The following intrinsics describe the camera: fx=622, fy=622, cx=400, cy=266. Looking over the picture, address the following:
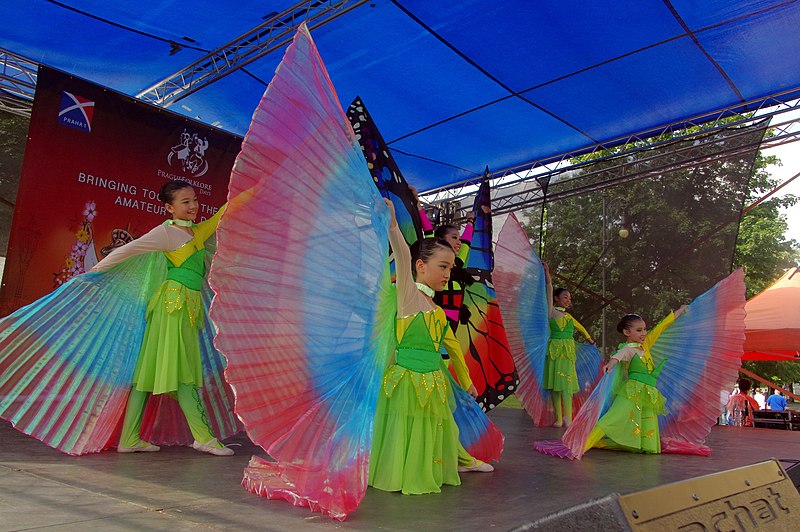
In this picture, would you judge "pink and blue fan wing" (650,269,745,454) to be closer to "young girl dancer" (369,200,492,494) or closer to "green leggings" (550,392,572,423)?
"green leggings" (550,392,572,423)

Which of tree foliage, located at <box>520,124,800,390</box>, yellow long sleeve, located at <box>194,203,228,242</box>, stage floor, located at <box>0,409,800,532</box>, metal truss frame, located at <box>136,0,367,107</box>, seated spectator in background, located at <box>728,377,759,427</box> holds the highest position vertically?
metal truss frame, located at <box>136,0,367,107</box>

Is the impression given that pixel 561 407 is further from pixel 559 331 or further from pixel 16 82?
pixel 16 82

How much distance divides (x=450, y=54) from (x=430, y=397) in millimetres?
3785

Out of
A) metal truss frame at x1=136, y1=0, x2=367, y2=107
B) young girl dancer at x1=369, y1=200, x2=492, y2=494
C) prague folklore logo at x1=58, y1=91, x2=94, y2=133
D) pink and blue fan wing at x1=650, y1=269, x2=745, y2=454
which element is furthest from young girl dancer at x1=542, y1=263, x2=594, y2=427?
prague folklore logo at x1=58, y1=91, x2=94, y2=133

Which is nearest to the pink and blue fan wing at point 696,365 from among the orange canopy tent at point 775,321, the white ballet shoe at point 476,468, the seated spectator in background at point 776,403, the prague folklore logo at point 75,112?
the white ballet shoe at point 476,468

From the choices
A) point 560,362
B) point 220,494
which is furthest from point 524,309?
point 220,494

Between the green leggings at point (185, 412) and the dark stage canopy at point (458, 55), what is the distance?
3077 mm

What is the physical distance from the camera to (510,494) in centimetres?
268

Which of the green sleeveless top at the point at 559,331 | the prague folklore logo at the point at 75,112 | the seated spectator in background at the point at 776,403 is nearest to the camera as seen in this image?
the prague folklore logo at the point at 75,112

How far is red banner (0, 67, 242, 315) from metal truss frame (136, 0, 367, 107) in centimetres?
32

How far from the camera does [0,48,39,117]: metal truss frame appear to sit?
5.78 meters

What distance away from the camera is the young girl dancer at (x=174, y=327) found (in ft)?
10.9

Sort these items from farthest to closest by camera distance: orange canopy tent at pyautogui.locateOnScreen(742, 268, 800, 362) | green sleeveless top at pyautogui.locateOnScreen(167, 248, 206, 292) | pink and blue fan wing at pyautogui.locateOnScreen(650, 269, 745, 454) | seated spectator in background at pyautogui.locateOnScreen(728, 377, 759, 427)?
seated spectator in background at pyautogui.locateOnScreen(728, 377, 759, 427), orange canopy tent at pyautogui.locateOnScreen(742, 268, 800, 362), pink and blue fan wing at pyautogui.locateOnScreen(650, 269, 745, 454), green sleeveless top at pyautogui.locateOnScreen(167, 248, 206, 292)

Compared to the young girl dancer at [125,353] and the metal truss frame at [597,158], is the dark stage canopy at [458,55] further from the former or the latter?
the young girl dancer at [125,353]
